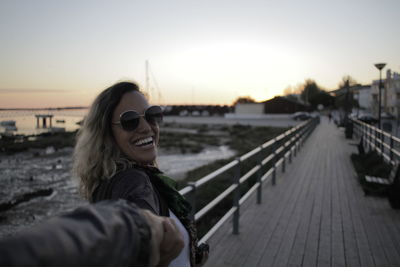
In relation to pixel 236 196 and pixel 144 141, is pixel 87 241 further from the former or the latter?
pixel 236 196

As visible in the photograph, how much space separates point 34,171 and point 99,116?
1537 centimetres

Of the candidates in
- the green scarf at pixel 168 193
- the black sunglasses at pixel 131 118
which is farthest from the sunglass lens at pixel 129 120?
the green scarf at pixel 168 193

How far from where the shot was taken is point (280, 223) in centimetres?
485

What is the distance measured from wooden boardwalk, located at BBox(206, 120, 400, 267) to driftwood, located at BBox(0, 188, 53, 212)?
704 centimetres

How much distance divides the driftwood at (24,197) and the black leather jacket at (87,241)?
32.9ft

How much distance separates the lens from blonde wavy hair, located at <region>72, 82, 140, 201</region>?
1371mm

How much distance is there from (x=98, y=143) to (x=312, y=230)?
154 inches

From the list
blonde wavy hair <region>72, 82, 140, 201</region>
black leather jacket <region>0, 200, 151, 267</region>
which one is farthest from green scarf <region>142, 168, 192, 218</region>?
black leather jacket <region>0, 200, 151, 267</region>

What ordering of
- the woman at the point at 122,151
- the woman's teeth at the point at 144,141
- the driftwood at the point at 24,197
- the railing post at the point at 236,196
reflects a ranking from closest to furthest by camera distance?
1. the woman at the point at 122,151
2. the woman's teeth at the point at 144,141
3. the railing post at the point at 236,196
4. the driftwood at the point at 24,197

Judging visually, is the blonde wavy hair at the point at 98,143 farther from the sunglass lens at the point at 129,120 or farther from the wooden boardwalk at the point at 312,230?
the wooden boardwalk at the point at 312,230

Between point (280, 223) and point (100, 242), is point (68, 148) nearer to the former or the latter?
point (280, 223)

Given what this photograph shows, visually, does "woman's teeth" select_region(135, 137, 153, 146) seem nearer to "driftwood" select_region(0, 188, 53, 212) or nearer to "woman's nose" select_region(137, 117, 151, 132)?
"woman's nose" select_region(137, 117, 151, 132)

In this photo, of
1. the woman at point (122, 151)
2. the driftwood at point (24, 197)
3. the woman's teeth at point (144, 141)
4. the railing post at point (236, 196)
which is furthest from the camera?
the driftwood at point (24, 197)

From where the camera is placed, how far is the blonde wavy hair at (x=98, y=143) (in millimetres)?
1371
